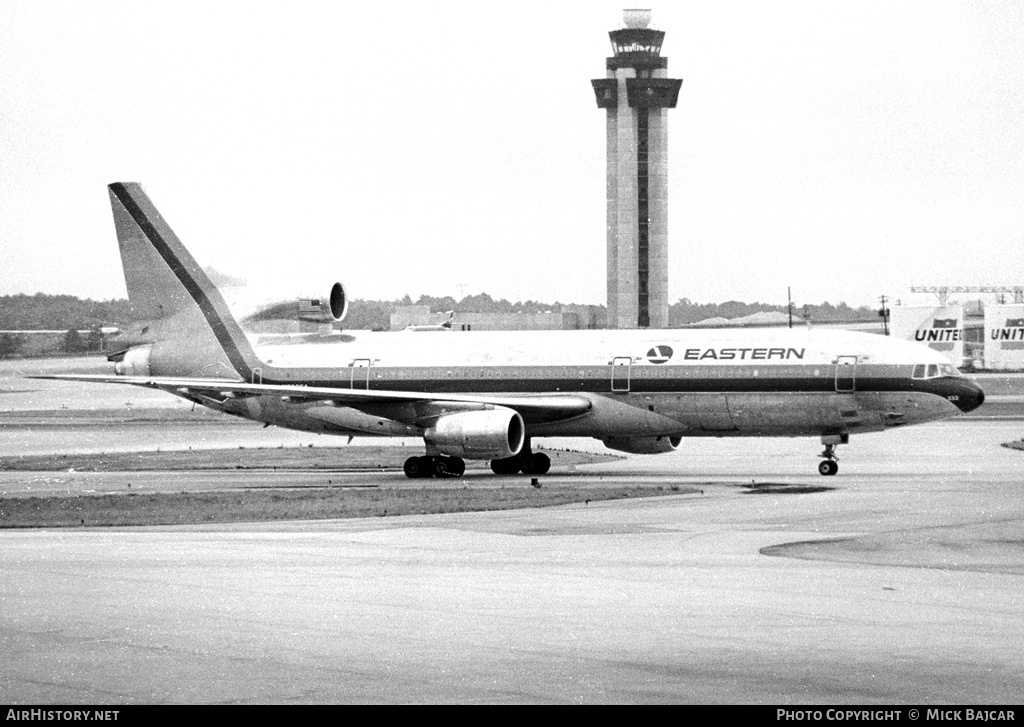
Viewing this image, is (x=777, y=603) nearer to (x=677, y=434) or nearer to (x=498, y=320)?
(x=677, y=434)

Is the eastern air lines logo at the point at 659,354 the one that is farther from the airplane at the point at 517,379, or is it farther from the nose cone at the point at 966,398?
the nose cone at the point at 966,398

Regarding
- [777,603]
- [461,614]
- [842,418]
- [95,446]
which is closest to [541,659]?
[461,614]

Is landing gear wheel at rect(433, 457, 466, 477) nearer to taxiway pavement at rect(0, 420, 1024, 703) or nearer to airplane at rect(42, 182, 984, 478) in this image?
airplane at rect(42, 182, 984, 478)

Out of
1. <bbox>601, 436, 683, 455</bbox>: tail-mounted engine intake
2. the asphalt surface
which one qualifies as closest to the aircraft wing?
<bbox>601, 436, 683, 455</bbox>: tail-mounted engine intake

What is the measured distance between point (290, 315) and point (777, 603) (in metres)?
29.9

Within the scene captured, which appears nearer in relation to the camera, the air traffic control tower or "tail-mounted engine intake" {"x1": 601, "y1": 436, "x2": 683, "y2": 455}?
"tail-mounted engine intake" {"x1": 601, "y1": 436, "x2": 683, "y2": 455}

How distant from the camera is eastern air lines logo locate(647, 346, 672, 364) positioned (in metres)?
39.1

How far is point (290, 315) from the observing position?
4353cm

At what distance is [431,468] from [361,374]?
158 inches

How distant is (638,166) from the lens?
437 ft

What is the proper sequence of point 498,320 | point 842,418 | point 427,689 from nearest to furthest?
point 427,689
point 842,418
point 498,320

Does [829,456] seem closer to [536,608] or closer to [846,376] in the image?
[846,376]

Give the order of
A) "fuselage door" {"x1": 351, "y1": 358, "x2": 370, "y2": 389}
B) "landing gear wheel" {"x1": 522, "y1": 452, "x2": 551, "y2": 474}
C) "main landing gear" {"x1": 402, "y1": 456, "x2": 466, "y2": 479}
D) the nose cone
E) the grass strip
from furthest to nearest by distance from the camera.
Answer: "fuselage door" {"x1": 351, "y1": 358, "x2": 370, "y2": 389}, "landing gear wheel" {"x1": 522, "y1": 452, "x2": 551, "y2": 474}, "main landing gear" {"x1": 402, "y1": 456, "x2": 466, "y2": 479}, the nose cone, the grass strip

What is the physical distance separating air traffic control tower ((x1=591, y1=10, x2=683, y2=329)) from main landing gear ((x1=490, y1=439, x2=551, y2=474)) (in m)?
91.7
